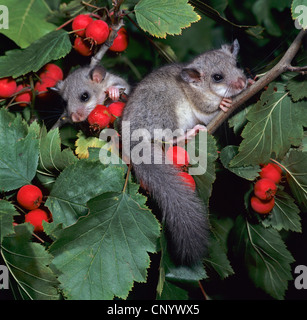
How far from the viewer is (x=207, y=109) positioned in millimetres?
2061

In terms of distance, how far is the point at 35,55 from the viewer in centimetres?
156

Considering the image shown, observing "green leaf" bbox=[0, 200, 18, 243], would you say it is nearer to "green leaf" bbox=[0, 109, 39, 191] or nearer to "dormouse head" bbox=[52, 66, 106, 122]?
"green leaf" bbox=[0, 109, 39, 191]

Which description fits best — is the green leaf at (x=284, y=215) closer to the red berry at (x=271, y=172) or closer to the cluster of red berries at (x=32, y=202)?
the red berry at (x=271, y=172)

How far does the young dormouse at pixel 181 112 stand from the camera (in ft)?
4.72

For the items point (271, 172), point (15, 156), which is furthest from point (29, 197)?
point (271, 172)

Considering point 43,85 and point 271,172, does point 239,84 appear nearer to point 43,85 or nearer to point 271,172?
point 271,172

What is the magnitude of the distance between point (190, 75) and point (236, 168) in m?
0.70

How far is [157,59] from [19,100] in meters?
0.80

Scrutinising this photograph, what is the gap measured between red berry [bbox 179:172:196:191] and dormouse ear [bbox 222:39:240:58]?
962 millimetres

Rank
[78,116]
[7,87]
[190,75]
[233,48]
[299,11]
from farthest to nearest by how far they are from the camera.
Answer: [233,48] → [190,75] → [78,116] → [7,87] → [299,11]

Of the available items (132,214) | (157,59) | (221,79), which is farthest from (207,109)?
(132,214)

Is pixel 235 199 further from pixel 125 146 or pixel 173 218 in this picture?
pixel 125 146

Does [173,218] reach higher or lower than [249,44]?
lower

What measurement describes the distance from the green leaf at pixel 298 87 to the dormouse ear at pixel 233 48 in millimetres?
681
